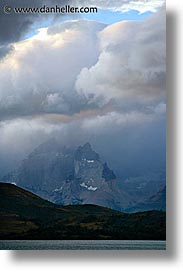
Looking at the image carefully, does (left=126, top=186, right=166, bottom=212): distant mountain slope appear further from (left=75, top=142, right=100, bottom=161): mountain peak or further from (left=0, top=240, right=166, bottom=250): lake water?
(left=75, top=142, right=100, bottom=161): mountain peak

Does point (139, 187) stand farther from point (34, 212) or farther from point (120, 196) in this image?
point (34, 212)

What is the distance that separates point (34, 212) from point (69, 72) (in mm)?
807

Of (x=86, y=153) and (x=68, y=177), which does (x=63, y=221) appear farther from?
(x=86, y=153)

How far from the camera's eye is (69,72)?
138 inches

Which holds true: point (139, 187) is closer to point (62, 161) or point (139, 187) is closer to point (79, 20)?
point (62, 161)

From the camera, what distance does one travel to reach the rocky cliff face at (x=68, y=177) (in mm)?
3471

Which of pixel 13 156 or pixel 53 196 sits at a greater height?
pixel 13 156

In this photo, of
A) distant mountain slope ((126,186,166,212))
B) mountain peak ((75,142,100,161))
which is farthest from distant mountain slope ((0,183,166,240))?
mountain peak ((75,142,100,161))

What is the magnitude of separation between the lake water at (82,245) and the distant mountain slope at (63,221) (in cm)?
3

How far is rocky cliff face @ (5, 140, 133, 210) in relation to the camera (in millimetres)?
3471

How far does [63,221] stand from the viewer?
3471mm

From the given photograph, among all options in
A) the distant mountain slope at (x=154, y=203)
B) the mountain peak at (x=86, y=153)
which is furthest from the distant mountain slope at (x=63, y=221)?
the mountain peak at (x=86, y=153)
